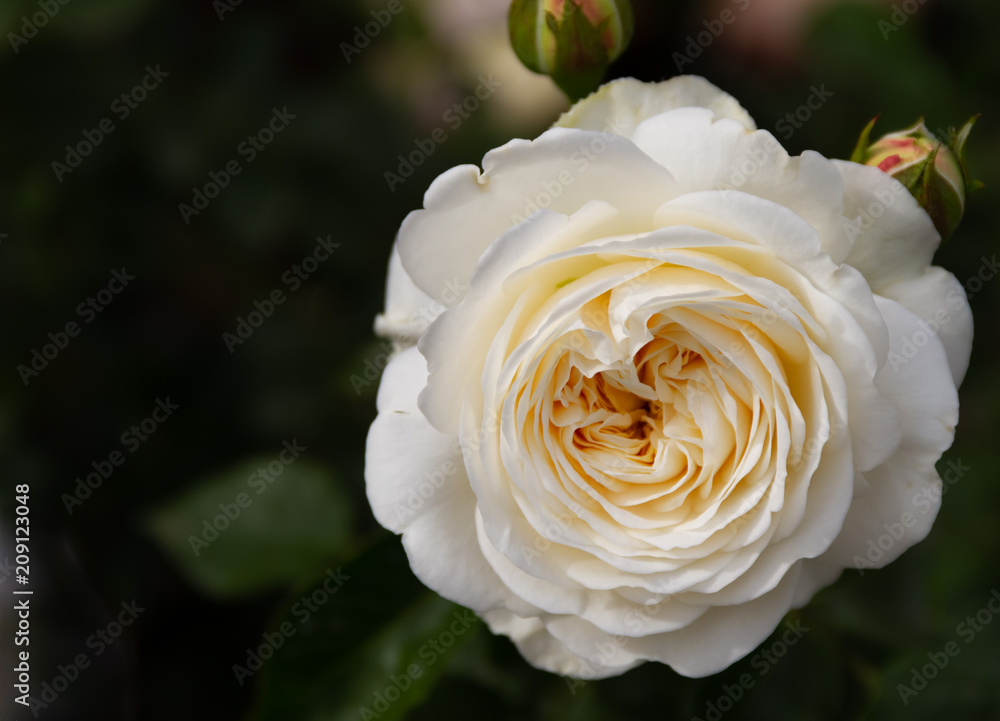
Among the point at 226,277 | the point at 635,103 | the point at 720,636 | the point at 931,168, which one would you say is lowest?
the point at 720,636

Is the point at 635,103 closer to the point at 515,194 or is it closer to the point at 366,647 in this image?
the point at 515,194

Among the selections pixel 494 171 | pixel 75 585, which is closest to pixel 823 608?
pixel 494 171

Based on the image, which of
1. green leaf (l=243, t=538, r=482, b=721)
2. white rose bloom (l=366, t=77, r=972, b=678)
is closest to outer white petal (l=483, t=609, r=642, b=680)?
white rose bloom (l=366, t=77, r=972, b=678)

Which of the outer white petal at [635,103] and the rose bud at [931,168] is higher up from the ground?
the outer white petal at [635,103]

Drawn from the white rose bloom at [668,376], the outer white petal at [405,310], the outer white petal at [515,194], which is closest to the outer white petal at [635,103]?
the white rose bloom at [668,376]

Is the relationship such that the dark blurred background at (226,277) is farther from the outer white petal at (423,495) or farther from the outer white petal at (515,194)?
the outer white petal at (515,194)

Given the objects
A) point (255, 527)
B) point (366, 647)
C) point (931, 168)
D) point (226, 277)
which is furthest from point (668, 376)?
point (226, 277)

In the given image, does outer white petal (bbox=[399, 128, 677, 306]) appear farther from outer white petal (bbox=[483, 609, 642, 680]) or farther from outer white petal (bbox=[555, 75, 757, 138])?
outer white petal (bbox=[483, 609, 642, 680])
